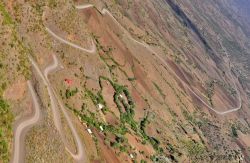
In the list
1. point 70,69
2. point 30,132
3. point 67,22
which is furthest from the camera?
point 67,22

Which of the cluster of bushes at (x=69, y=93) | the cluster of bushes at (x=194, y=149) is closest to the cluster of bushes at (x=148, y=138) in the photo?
the cluster of bushes at (x=194, y=149)

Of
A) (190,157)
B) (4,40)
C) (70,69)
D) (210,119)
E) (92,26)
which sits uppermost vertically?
(4,40)

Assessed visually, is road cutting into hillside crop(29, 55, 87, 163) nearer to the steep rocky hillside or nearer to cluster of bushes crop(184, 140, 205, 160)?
the steep rocky hillside

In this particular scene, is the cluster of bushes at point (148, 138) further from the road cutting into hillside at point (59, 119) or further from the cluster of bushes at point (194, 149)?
the road cutting into hillside at point (59, 119)

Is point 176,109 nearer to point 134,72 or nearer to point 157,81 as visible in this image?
point 157,81

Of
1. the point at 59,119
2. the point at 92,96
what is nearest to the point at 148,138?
the point at 92,96

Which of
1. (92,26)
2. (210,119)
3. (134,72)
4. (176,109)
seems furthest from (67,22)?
(210,119)
